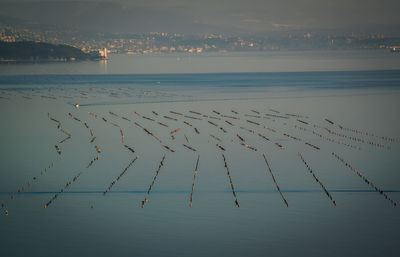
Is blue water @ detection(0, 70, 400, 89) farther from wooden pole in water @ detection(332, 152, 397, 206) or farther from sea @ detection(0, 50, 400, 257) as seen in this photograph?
wooden pole in water @ detection(332, 152, 397, 206)

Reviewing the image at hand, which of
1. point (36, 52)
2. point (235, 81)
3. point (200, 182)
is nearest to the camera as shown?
point (200, 182)

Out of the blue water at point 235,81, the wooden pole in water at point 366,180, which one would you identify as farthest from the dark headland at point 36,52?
the wooden pole in water at point 366,180

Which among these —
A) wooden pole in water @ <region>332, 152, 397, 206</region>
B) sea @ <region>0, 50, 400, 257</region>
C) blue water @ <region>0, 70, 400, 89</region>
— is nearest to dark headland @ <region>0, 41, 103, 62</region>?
blue water @ <region>0, 70, 400, 89</region>

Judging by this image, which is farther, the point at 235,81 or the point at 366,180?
the point at 235,81

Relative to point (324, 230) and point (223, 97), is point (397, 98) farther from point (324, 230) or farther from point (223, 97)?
point (324, 230)

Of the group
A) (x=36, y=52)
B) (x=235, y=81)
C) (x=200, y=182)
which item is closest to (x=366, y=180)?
(x=200, y=182)

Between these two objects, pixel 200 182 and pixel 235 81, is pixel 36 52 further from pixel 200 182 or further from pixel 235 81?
pixel 200 182

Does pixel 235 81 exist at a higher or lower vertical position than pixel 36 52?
higher
